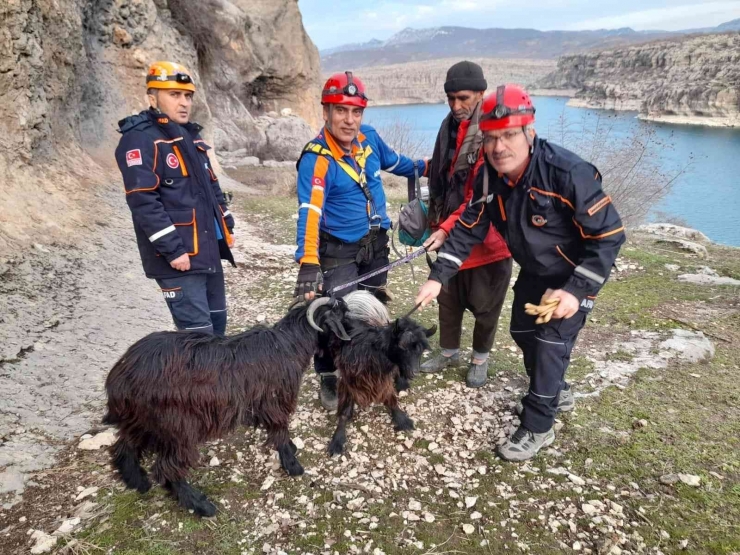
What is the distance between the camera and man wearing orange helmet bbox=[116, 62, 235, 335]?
285 cm

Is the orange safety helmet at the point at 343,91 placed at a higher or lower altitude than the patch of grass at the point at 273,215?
higher

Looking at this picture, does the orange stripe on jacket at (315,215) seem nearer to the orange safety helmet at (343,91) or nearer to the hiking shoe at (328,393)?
the orange safety helmet at (343,91)

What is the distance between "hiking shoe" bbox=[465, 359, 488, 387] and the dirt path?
313 centimetres

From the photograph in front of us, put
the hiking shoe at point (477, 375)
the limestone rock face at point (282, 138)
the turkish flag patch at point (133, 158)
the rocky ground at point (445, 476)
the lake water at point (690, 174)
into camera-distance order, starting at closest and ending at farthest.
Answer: the rocky ground at point (445, 476) → the turkish flag patch at point (133, 158) → the hiking shoe at point (477, 375) → the lake water at point (690, 174) → the limestone rock face at point (282, 138)

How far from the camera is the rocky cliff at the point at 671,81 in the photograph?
47.1 metres

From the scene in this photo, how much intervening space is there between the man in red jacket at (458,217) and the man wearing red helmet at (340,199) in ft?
1.64

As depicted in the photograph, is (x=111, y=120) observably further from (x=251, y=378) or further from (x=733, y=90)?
(x=733, y=90)

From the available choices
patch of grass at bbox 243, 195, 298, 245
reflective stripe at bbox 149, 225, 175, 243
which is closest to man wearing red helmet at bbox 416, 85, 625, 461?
reflective stripe at bbox 149, 225, 175, 243

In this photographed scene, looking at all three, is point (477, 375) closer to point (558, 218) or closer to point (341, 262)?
point (341, 262)

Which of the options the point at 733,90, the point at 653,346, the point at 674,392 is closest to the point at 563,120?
the point at 653,346

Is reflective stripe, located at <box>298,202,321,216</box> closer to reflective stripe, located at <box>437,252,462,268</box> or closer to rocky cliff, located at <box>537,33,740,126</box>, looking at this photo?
reflective stripe, located at <box>437,252,462,268</box>

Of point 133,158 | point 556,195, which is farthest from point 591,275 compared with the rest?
point 133,158

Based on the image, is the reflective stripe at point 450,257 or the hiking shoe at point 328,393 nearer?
the reflective stripe at point 450,257

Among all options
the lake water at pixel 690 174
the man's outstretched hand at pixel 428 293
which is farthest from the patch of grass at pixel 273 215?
the lake water at pixel 690 174
